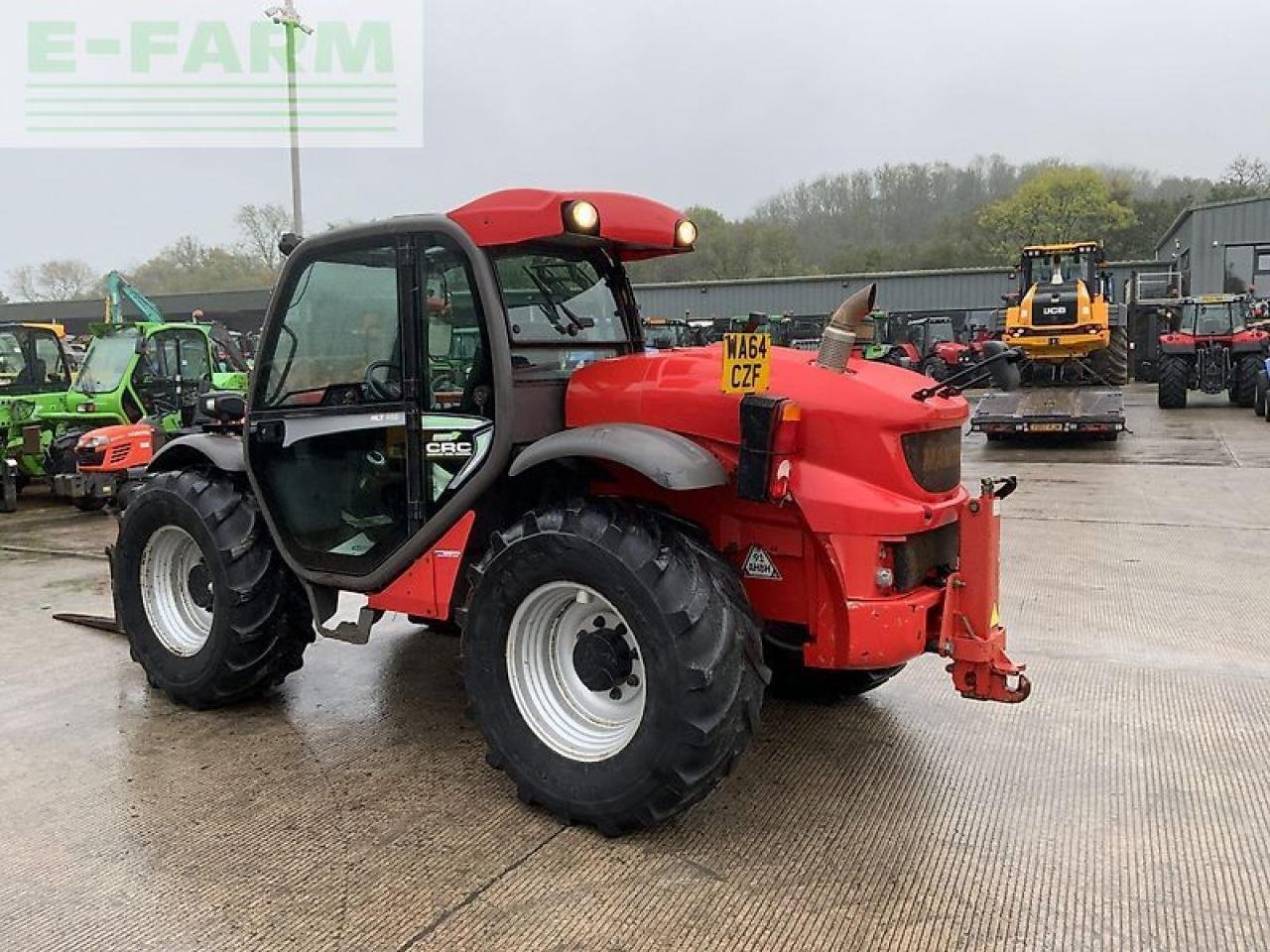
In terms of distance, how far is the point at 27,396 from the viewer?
35.6 ft

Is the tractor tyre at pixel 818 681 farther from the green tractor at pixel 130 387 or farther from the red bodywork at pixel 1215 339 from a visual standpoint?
the red bodywork at pixel 1215 339

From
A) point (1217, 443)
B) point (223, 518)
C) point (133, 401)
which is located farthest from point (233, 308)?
point (223, 518)

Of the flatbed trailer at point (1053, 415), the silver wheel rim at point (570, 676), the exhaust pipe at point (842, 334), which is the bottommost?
the silver wheel rim at point (570, 676)

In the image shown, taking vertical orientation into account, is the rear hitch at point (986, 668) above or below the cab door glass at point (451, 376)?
below

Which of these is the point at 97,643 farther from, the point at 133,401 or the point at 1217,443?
the point at 1217,443

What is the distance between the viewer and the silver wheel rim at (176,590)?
4492mm

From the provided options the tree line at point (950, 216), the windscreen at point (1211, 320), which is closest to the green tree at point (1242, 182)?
the tree line at point (950, 216)

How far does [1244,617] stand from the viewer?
5379 millimetres

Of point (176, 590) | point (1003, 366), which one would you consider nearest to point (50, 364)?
point (176, 590)

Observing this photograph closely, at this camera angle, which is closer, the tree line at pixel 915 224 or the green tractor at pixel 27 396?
the green tractor at pixel 27 396

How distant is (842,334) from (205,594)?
2.99 metres

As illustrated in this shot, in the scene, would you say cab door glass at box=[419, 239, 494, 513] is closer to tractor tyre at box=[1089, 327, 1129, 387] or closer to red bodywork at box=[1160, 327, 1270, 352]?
tractor tyre at box=[1089, 327, 1129, 387]

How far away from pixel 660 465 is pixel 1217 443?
12.9 m

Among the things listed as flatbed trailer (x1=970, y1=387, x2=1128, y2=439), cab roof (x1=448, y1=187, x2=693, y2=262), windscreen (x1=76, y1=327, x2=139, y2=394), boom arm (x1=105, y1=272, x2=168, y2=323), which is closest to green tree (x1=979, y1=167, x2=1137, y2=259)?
flatbed trailer (x1=970, y1=387, x2=1128, y2=439)
